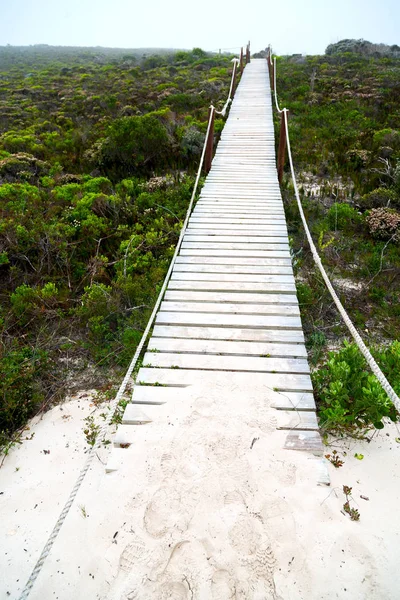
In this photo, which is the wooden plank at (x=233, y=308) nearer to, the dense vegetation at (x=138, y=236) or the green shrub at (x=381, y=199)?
the dense vegetation at (x=138, y=236)

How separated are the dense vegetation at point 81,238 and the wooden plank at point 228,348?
0.47m

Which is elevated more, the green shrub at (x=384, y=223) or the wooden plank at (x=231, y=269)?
the green shrub at (x=384, y=223)

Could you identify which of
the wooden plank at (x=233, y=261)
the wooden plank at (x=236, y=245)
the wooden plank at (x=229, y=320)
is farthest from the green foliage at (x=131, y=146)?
the wooden plank at (x=229, y=320)

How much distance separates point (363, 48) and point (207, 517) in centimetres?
3188

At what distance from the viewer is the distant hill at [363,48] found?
23603 millimetres

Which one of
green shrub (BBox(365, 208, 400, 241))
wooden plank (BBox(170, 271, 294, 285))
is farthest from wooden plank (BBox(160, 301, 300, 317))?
green shrub (BBox(365, 208, 400, 241))

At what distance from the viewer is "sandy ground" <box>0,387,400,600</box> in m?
2.18

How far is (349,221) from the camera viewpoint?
22.0 feet

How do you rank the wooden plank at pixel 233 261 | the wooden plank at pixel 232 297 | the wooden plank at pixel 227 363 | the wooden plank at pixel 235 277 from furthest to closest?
1. the wooden plank at pixel 233 261
2. the wooden plank at pixel 235 277
3. the wooden plank at pixel 232 297
4. the wooden plank at pixel 227 363

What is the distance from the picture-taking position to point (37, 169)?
8984mm

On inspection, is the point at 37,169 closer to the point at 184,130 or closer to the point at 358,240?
the point at 184,130

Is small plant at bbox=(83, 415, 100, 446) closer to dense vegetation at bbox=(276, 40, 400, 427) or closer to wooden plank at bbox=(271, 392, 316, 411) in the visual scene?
wooden plank at bbox=(271, 392, 316, 411)

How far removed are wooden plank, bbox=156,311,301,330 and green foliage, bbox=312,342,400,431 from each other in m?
0.75

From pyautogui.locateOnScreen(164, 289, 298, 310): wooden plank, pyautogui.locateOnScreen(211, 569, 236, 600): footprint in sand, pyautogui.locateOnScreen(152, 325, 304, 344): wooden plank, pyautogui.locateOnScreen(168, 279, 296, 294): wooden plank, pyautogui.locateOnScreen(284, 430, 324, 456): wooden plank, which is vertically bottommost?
pyautogui.locateOnScreen(211, 569, 236, 600): footprint in sand
